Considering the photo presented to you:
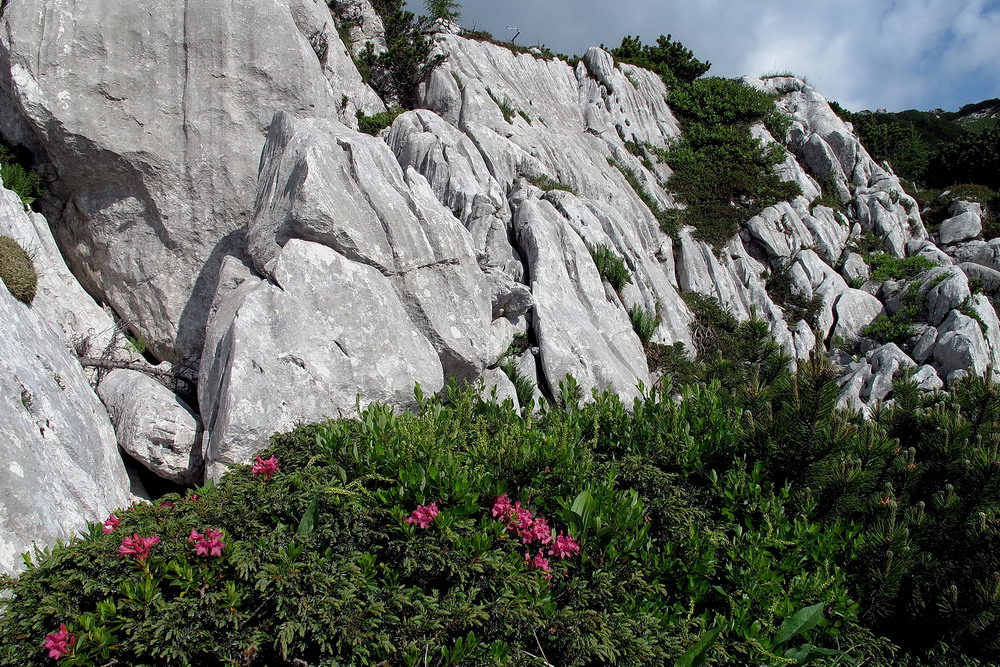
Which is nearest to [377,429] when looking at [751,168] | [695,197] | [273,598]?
[273,598]

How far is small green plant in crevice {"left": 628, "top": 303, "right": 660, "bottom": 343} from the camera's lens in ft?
51.2

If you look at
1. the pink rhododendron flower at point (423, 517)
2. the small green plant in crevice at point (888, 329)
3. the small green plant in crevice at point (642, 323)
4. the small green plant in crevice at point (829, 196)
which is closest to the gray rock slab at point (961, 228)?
the small green plant in crevice at point (829, 196)

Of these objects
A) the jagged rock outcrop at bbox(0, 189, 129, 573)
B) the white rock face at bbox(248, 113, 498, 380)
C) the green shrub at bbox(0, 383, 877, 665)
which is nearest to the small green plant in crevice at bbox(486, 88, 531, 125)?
the white rock face at bbox(248, 113, 498, 380)

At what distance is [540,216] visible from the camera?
50.4 feet

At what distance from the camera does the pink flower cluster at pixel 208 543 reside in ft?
13.1

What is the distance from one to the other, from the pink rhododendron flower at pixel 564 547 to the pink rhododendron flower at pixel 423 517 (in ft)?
2.96

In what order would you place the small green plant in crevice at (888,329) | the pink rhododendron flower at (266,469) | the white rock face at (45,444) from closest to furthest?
the pink rhododendron flower at (266,469) < the white rock face at (45,444) < the small green plant in crevice at (888,329)

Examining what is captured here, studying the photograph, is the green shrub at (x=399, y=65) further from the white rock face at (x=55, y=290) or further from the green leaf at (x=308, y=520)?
the green leaf at (x=308, y=520)

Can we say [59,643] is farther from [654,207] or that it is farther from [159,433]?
[654,207]

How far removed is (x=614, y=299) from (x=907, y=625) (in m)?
11.5

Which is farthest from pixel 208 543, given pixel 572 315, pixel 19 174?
pixel 572 315

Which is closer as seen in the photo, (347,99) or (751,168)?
(347,99)

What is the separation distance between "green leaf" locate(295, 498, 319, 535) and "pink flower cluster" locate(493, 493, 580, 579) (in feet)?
4.42

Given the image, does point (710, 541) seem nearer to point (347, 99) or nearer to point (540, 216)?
point (540, 216)
